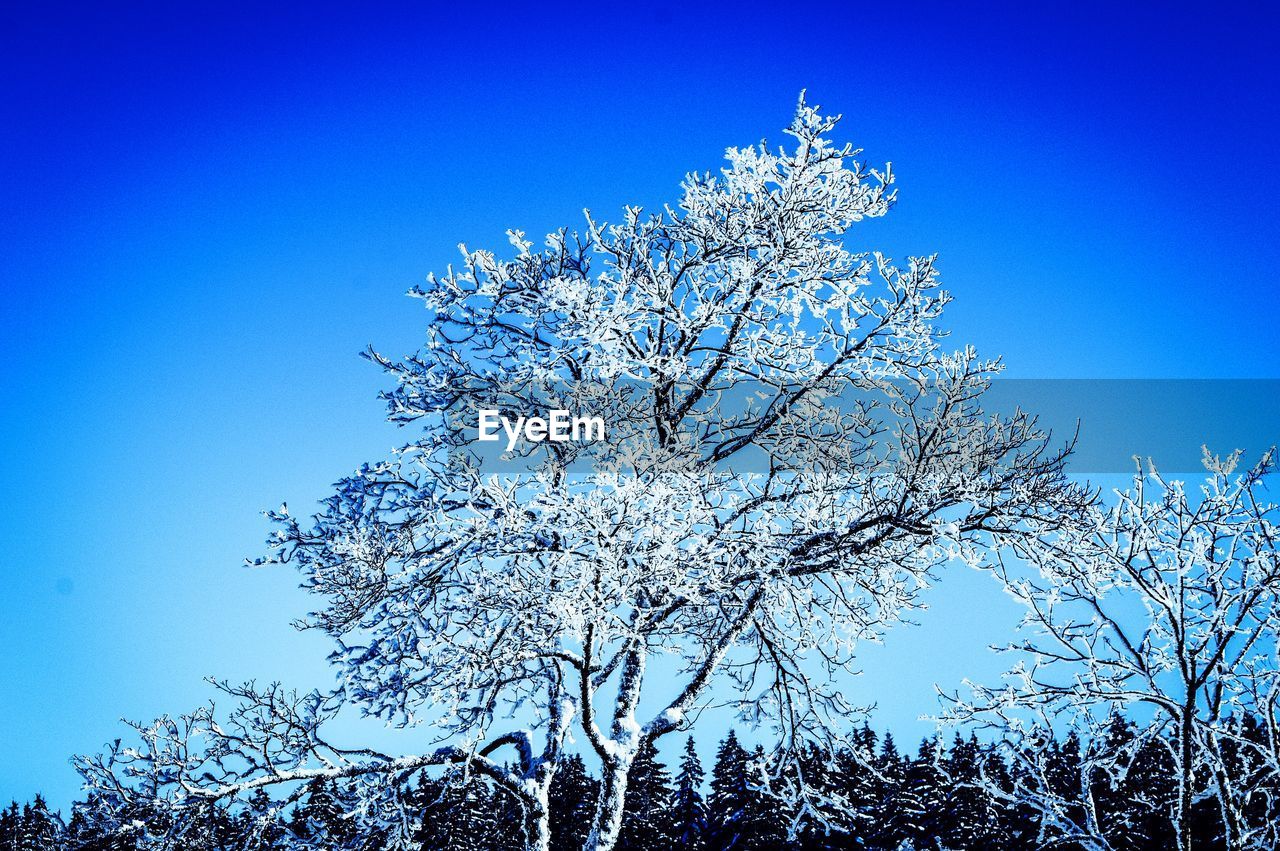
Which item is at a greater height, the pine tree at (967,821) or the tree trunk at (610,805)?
the pine tree at (967,821)

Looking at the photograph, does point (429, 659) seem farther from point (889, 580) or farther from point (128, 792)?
point (889, 580)

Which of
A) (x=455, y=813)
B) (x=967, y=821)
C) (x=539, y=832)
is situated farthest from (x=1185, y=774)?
(x=967, y=821)

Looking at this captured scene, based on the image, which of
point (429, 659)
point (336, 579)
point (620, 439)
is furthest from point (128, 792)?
point (620, 439)

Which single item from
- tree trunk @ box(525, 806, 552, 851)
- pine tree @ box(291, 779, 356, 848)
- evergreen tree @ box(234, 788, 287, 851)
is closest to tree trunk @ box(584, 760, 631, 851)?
tree trunk @ box(525, 806, 552, 851)

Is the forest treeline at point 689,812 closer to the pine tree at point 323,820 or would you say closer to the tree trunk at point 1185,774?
the pine tree at point 323,820

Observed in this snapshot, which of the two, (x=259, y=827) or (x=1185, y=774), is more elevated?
(x=1185, y=774)

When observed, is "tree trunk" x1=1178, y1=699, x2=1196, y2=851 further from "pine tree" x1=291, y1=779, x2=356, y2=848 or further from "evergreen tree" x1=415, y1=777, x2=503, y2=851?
"pine tree" x1=291, y1=779, x2=356, y2=848

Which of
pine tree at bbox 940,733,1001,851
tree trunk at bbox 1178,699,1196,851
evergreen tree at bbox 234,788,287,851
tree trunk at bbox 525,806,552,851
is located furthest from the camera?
pine tree at bbox 940,733,1001,851

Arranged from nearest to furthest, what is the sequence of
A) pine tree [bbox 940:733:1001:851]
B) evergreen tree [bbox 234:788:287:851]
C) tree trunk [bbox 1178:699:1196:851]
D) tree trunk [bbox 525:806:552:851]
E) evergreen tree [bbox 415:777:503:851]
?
tree trunk [bbox 1178:699:1196:851]
evergreen tree [bbox 234:788:287:851]
tree trunk [bbox 525:806:552:851]
evergreen tree [bbox 415:777:503:851]
pine tree [bbox 940:733:1001:851]

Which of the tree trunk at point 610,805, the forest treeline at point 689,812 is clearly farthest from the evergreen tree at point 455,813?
the tree trunk at point 610,805

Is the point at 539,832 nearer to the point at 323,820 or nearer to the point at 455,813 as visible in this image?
the point at 455,813

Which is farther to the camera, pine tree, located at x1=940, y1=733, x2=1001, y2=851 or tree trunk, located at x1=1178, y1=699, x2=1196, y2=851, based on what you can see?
pine tree, located at x1=940, y1=733, x2=1001, y2=851

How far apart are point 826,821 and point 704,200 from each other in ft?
19.3

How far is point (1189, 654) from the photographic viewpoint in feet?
22.4
